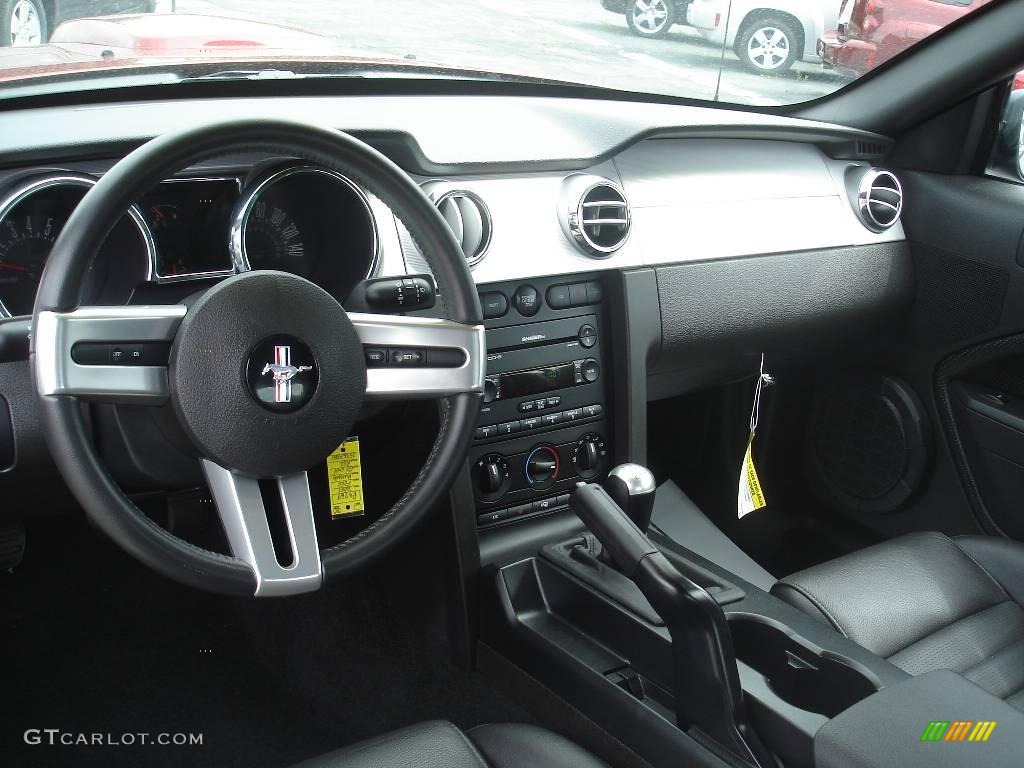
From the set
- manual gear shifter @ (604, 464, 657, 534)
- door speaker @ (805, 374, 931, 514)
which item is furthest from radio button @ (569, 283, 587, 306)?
door speaker @ (805, 374, 931, 514)

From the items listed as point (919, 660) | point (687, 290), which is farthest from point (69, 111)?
point (919, 660)

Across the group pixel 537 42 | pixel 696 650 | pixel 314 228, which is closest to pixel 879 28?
pixel 537 42

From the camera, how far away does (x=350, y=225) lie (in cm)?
163

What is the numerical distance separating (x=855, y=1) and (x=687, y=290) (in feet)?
2.47

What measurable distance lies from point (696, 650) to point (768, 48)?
141 cm

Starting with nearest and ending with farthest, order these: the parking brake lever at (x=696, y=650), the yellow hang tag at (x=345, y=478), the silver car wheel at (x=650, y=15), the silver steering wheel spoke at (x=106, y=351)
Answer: the silver steering wheel spoke at (x=106, y=351) → the parking brake lever at (x=696, y=650) → the yellow hang tag at (x=345, y=478) → the silver car wheel at (x=650, y=15)

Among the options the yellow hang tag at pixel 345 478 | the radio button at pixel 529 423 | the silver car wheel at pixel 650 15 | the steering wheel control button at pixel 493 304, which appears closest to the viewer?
the yellow hang tag at pixel 345 478

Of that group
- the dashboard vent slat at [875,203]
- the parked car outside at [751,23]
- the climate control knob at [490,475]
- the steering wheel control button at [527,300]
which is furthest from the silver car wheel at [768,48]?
the climate control knob at [490,475]

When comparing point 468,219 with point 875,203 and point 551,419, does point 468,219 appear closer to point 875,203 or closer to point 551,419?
point 551,419

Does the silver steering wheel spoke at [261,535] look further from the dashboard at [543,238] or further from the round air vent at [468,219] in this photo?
the round air vent at [468,219]

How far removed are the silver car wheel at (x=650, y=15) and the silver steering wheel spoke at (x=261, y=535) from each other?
1.37 metres

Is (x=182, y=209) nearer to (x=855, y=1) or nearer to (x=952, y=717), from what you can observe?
(x=952, y=717)

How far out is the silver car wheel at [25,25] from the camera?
1.58 m

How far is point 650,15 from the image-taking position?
2168 millimetres
